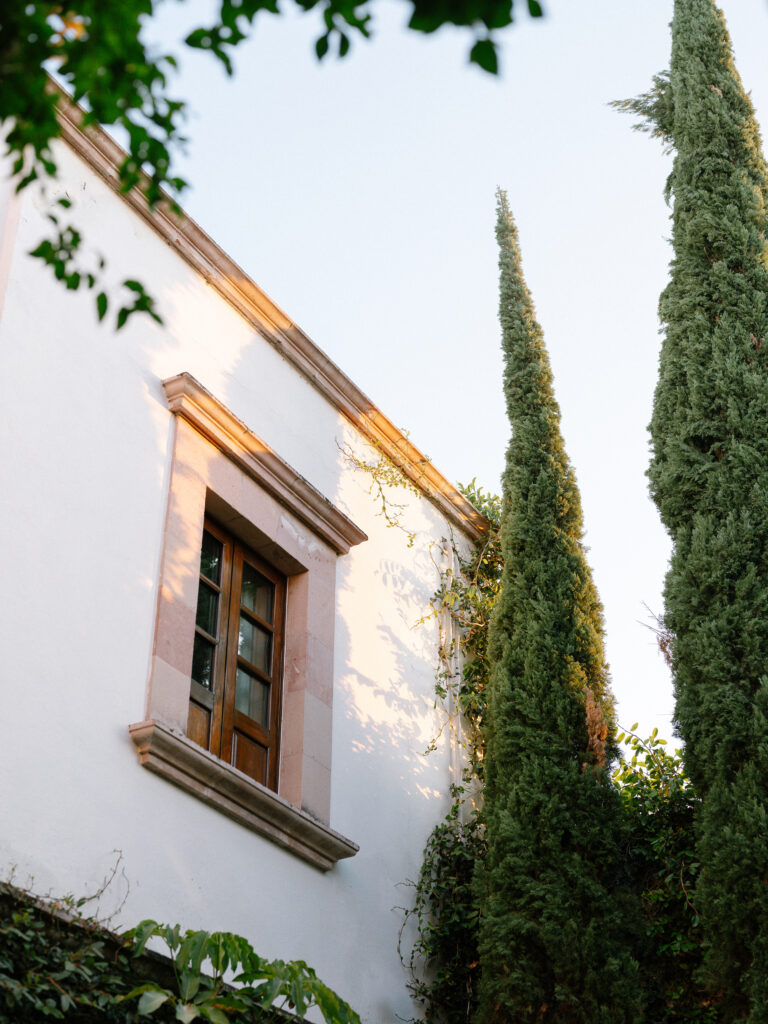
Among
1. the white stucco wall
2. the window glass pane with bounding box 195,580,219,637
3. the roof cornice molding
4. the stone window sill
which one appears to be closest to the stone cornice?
the white stucco wall

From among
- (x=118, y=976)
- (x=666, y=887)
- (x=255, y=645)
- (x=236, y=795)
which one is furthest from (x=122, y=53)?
(x=666, y=887)

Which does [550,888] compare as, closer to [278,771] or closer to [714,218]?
[278,771]

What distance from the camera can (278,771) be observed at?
283 inches

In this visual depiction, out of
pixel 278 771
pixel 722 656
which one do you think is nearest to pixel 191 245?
pixel 278 771

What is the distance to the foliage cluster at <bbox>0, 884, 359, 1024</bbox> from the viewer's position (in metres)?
4.32

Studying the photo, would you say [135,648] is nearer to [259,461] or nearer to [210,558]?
[210,558]

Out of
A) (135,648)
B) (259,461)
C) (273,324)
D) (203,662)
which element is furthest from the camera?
(273,324)

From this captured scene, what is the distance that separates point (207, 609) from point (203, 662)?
1.13ft

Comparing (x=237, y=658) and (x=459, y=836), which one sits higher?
(x=237, y=658)

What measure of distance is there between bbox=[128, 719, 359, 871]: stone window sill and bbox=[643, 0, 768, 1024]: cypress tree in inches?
80.7

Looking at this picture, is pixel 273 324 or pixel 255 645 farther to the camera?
pixel 273 324

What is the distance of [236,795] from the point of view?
20.7 ft

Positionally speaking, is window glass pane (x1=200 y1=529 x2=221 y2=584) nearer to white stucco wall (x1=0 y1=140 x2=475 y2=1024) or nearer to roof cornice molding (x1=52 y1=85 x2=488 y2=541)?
white stucco wall (x1=0 y1=140 x2=475 y2=1024)

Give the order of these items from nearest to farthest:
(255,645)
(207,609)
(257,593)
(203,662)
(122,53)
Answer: (122,53)
(203,662)
(207,609)
(255,645)
(257,593)
